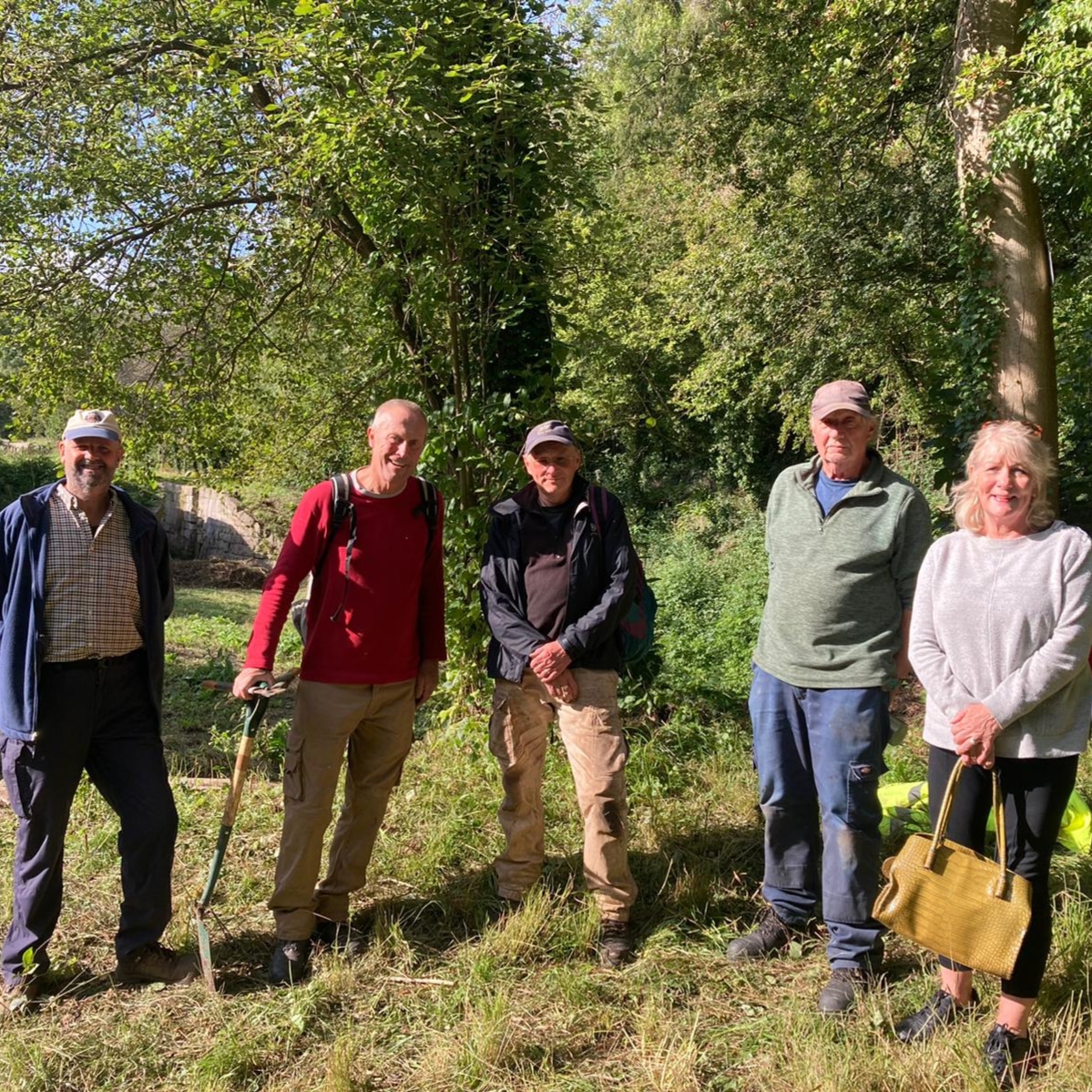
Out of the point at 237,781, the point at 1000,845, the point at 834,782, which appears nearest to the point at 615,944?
the point at 834,782

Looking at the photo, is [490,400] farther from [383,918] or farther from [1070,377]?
[1070,377]

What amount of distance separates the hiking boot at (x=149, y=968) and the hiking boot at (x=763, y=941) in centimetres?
195

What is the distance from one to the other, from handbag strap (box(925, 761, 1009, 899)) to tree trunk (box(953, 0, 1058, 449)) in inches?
188

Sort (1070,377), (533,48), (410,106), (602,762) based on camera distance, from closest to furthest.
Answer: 1. (602,762)
2. (410,106)
3. (533,48)
4. (1070,377)

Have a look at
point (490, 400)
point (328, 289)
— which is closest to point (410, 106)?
point (490, 400)

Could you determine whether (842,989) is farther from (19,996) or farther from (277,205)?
(277,205)

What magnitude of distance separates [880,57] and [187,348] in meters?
7.48

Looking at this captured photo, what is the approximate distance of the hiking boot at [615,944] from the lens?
10.4 feet

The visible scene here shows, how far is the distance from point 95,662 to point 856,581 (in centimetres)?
267

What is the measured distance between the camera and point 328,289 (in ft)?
23.1

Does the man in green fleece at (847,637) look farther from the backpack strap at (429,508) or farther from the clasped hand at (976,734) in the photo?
the backpack strap at (429,508)

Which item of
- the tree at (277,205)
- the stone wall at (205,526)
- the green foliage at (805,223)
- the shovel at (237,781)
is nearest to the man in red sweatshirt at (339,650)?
the shovel at (237,781)

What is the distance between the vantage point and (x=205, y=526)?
2136cm

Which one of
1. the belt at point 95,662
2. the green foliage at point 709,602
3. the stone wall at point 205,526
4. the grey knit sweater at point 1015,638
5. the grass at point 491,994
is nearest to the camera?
the grey knit sweater at point 1015,638
